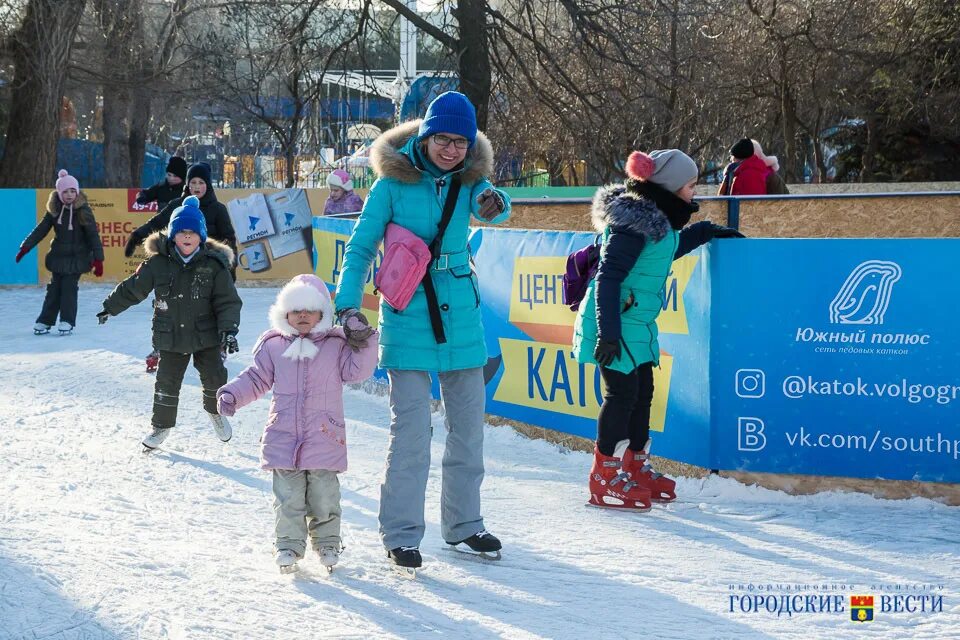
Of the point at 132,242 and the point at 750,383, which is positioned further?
the point at 132,242

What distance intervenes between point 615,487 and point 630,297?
2.74 feet

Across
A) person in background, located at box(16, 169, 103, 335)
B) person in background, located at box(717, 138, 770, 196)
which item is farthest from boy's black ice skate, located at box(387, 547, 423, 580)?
person in background, located at box(16, 169, 103, 335)

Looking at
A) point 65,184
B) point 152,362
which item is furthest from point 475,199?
point 65,184

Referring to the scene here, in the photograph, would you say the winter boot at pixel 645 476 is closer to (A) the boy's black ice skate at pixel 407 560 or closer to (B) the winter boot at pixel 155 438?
(A) the boy's black ice skate at pixel 407 560

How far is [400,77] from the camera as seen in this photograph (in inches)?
779

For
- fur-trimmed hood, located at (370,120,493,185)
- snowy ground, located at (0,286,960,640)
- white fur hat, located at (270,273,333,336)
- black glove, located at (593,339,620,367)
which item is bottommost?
snowy ground, located at (0,286,960,640)

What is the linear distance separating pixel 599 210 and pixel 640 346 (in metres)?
0.59

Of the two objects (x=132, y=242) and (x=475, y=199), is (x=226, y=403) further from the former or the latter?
(x=132, y=242)

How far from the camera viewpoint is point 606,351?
5.07 metres

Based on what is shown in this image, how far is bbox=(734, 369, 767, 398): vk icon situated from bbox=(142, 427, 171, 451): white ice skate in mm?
2976

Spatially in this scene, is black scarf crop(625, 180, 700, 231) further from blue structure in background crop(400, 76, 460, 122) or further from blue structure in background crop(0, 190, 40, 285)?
blue structure in background crop(0, 190, 40, 285)

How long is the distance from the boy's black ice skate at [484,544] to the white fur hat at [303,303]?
3.04 ft

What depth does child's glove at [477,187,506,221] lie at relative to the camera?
4.31m

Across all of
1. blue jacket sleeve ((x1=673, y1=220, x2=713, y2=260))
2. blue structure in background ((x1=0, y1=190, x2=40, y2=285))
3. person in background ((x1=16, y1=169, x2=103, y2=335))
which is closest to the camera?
blue jacket sleeve ((x1=673, y1=220, x2=713, y2=260))
